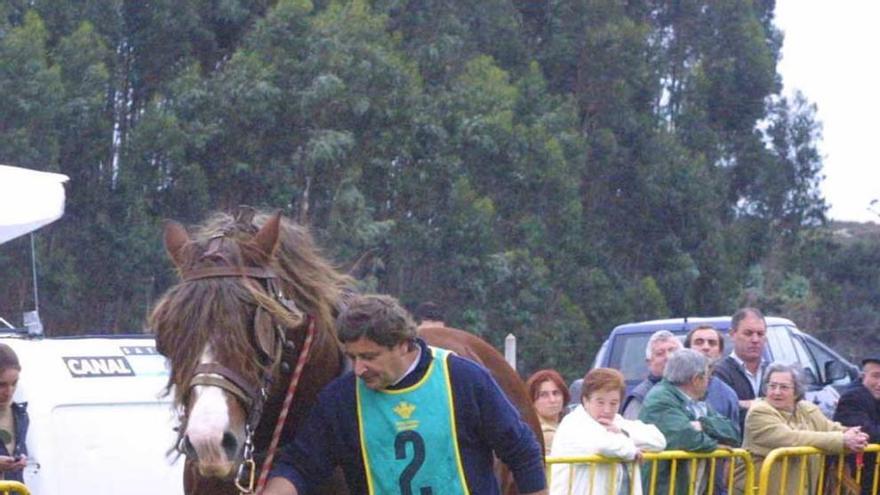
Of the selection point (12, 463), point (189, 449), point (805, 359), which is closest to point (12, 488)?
point (12, 463)

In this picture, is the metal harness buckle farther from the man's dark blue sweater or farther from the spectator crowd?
the spectator crowd

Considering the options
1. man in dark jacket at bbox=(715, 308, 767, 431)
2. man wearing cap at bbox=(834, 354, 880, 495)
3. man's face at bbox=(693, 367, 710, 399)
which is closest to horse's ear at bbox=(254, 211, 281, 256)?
man's face at bbox=(693, 367, 710, 399)

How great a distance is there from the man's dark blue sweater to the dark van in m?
9.19

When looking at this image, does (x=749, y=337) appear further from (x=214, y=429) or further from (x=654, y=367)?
(x=214, y=429)

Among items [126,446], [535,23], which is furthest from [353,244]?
[126,446]

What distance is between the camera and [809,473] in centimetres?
902

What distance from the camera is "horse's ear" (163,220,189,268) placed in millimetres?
4562

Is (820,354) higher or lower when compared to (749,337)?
lower

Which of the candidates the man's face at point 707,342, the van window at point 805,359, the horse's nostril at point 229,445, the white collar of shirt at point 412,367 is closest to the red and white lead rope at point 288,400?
the white collar of shirt at point 412,367

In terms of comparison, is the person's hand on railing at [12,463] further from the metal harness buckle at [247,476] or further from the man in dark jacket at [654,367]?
the man in dark jacket at [654,367]

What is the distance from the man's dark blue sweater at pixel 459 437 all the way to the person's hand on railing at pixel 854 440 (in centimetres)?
466

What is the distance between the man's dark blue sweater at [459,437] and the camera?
4590 millimetres

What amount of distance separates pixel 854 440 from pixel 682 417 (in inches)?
53.5

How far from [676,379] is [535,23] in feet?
107
